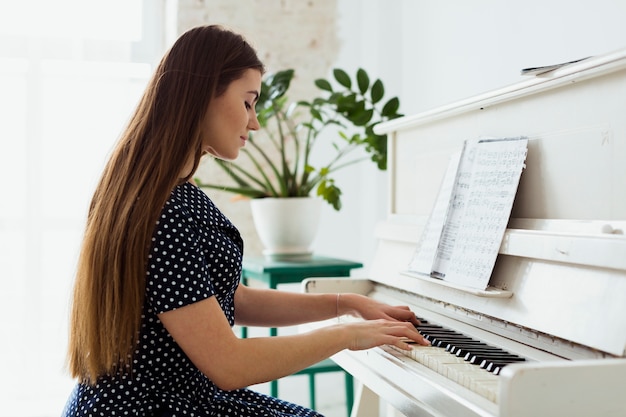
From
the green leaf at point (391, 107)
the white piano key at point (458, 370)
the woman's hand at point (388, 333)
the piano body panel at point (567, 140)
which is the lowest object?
the white piano key at point (458, 370)

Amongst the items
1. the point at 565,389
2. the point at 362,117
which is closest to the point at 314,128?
the point at 362,117

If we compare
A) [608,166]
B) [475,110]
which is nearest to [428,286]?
[475,110]

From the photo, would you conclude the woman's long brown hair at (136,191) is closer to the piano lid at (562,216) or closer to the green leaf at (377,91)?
the piano lid at (562,216)

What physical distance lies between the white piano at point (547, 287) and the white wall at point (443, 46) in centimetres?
65

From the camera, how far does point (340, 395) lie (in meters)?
3.71

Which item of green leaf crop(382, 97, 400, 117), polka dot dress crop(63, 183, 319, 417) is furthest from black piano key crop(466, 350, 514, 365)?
green leaf crop(382, 97, 400, 117)

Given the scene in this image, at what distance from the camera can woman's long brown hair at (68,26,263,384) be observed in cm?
124

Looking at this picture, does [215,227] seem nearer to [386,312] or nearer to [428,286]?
[386,312]

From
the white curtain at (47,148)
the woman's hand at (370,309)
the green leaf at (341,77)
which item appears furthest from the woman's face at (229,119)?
the white curtain at (47,148)

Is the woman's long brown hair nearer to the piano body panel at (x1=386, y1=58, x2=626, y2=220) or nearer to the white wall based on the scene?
the piano body panel at (x1=386, y1=58, x2=626, y2=220)

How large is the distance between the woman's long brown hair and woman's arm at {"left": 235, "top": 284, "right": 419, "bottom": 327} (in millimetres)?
432

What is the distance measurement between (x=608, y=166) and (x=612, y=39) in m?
0.88

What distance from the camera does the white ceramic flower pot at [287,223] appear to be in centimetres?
293

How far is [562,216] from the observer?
4.77ft
